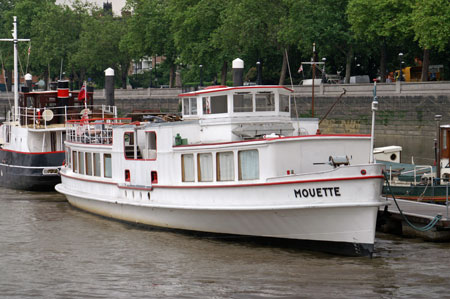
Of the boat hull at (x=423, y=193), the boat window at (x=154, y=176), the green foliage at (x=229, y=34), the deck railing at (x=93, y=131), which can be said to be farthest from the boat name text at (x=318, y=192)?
the green foliage at (x=229, y=34)

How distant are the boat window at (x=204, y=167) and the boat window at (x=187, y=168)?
1.07ft

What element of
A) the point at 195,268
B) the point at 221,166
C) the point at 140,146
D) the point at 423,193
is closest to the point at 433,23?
the point at 423,193

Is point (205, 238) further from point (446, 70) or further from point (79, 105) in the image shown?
point (446, 70)

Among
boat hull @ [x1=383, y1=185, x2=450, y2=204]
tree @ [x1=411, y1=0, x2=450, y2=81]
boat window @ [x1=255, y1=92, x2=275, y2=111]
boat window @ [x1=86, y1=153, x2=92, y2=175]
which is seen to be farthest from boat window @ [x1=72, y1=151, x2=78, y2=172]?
tree @ [x1=411, y1=0, x2=450, y2=81]

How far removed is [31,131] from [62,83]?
2.48 m

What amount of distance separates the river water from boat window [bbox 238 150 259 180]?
198cm

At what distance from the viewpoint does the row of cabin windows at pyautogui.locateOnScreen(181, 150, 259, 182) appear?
838 inches

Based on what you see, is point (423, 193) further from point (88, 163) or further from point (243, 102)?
point (88, 163)

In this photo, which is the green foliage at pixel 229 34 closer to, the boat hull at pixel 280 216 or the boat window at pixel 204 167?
the boat hull at pixel 280 216

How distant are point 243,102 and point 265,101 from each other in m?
0.67

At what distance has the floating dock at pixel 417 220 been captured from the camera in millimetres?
22203

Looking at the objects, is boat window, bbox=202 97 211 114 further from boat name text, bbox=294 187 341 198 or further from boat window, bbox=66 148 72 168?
boat window, bbox=66 148 72 168

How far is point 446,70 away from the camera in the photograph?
6775cm

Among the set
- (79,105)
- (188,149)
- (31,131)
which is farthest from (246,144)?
(79,105)
